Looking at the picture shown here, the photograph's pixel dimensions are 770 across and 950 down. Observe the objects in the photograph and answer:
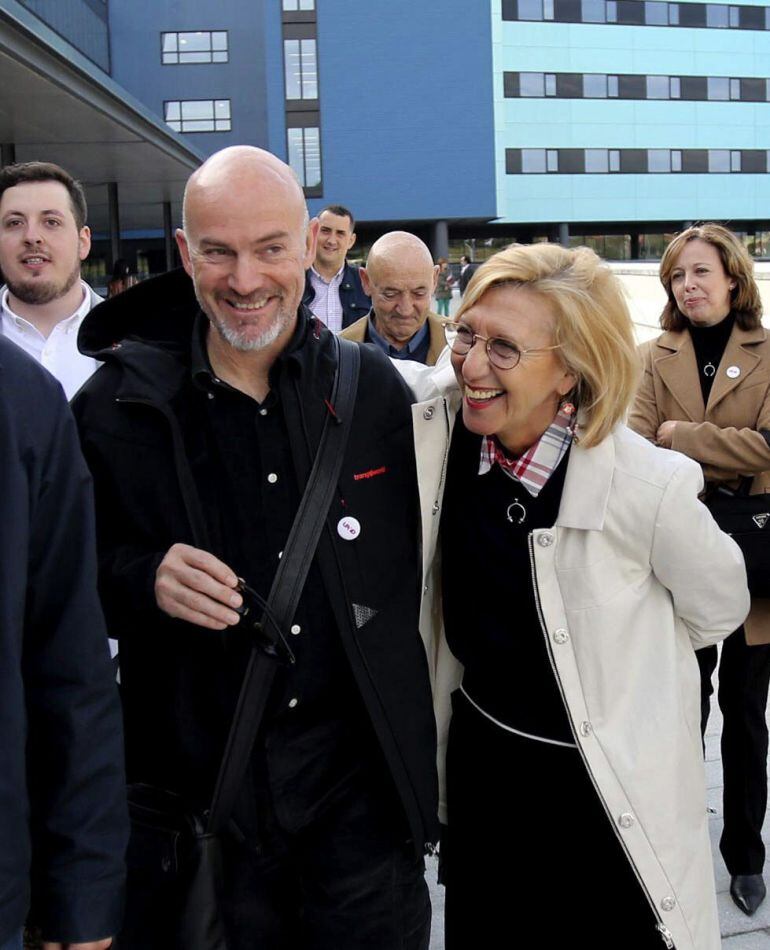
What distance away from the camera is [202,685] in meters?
2.35

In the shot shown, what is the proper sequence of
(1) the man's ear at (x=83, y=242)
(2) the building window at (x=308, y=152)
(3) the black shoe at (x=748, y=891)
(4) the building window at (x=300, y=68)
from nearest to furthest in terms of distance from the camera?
1. (3) the black shoe at (x=748, y=891)
2. (1) the man's ear at (x=83, y=242)
3. (4) the building window at (x=300, y=68)
4. (2) the building window at (x=308, y=152)

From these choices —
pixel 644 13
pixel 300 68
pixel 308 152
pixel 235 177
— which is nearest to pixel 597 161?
pixel 644 13

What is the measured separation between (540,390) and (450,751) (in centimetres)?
98

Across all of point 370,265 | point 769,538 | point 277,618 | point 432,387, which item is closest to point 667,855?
point 277,618

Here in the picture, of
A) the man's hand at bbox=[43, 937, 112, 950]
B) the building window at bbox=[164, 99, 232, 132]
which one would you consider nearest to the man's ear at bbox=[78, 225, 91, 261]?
the man's hand at bbox=[43, 937, 112, 950]

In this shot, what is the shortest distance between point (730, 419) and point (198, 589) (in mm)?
2448

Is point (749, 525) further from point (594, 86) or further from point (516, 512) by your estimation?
point (594, 86)

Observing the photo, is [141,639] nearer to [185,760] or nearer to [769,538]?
[185,760]

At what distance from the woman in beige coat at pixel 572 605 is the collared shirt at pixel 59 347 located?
1.94 meters

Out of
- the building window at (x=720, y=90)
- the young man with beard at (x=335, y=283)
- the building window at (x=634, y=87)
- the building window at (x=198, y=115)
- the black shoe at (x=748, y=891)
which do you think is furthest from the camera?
the building window at (x=720, y=90)

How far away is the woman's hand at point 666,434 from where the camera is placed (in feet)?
12.7

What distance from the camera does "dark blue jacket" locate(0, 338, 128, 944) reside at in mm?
1699

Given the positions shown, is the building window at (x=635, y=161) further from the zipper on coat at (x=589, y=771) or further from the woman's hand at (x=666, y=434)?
the zipper on coat at (x=589, y=771)

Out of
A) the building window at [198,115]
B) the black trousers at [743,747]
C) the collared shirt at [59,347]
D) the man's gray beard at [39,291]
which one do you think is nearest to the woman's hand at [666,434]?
the black trousers at [743,747]
